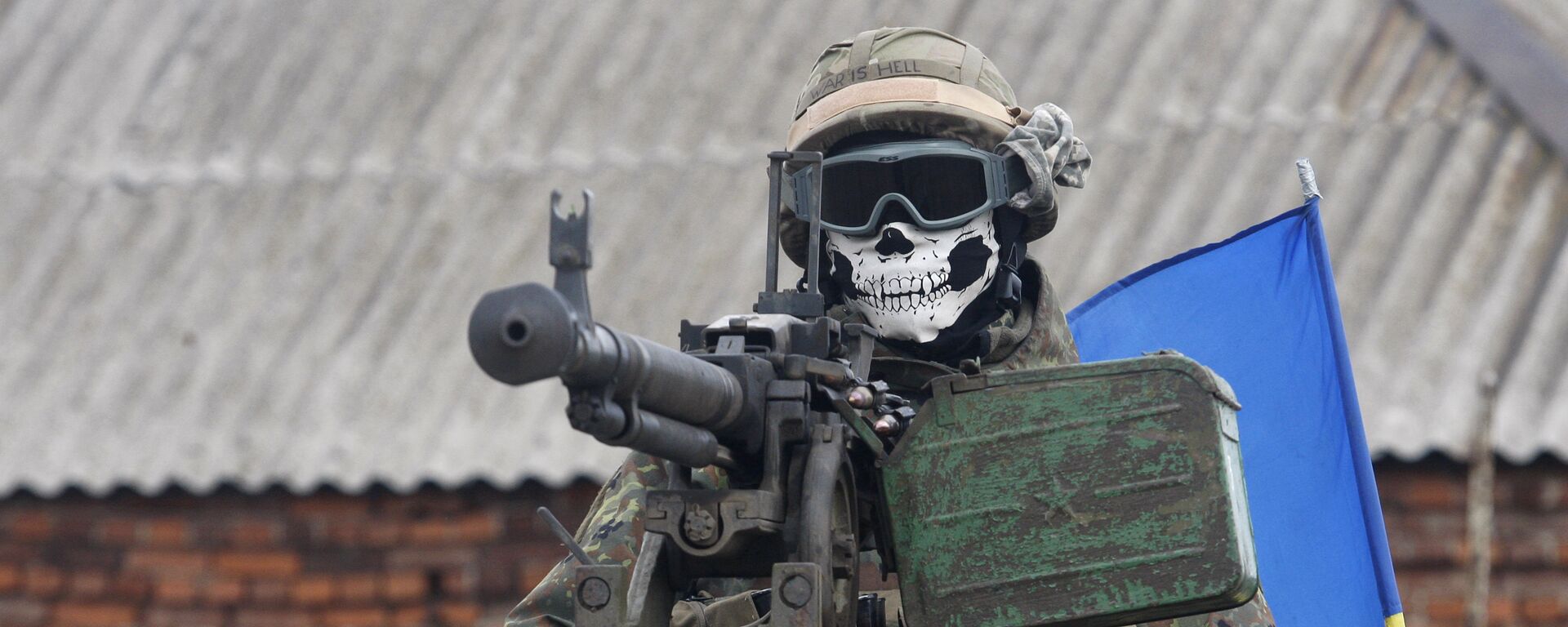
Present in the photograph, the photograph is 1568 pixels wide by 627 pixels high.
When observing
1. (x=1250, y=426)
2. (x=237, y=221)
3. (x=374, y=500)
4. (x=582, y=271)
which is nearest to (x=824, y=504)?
(x=582, y=271)

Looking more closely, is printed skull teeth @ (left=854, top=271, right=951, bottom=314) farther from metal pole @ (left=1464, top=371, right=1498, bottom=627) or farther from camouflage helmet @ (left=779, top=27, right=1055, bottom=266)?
metal pole @ (left=1464, top=371, right=1498, bottom=627)

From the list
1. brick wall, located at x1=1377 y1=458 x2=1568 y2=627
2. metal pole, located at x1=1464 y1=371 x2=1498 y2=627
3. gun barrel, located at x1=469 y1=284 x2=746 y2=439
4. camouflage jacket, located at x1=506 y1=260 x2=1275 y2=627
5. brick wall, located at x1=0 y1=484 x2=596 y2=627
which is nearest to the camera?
gun barrel, located at x1=469 y1=284 x2=746 y2=439

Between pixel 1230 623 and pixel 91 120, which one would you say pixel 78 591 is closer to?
pixel 91 120

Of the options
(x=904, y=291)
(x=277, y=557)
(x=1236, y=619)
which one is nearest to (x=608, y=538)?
(x=904, y=291)

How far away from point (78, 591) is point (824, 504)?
5.74 metres

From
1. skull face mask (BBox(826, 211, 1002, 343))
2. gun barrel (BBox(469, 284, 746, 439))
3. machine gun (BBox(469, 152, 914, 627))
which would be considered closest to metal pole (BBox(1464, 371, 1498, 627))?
skull face mask (BBox(826, 211, 1002, 343))

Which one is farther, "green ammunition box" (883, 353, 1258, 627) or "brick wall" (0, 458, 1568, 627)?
"brick wall" (0, 458, 1568, 627)

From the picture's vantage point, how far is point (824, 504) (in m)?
2.69

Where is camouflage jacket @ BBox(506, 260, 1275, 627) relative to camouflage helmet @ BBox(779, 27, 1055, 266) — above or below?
below

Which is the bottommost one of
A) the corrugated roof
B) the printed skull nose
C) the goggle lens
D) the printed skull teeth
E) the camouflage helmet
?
the printed skull teeth

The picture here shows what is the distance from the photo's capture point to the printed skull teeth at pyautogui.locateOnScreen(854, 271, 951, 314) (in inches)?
138

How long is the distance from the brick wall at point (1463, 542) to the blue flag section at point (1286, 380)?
201 cm

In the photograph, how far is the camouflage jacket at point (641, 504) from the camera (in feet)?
10.9

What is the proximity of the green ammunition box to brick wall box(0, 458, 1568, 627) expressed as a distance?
435 cm
